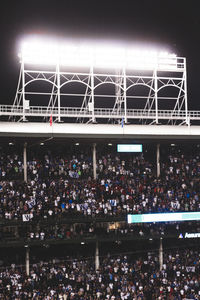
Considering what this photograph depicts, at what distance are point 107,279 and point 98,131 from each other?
10.2 m

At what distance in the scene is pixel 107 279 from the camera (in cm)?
2803

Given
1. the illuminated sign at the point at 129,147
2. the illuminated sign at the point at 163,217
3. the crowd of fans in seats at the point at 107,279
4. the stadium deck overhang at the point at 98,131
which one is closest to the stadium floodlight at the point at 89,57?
the stadium deck overhang at the point at 98,131

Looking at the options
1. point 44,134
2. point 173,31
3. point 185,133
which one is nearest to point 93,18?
point 173,31

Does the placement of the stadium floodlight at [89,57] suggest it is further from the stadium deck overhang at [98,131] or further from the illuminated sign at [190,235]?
the illuminated sign at [190,235]

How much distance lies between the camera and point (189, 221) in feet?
104

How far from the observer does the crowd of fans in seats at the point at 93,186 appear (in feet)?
94.4

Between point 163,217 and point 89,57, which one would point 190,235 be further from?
point 89,57

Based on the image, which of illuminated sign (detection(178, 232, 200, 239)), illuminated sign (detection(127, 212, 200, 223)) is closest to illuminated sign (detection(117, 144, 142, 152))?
illuminated sign (detection(127, 212, 200, 223))

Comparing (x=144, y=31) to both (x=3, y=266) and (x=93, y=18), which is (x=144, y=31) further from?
(x=3, y=266)

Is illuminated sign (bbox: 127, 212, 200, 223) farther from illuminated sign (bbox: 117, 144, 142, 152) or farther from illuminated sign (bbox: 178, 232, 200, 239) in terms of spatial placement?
illuminated sign (bbox: 117, 144, 142, 152)

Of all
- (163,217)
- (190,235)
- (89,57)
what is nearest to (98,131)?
(89,57)

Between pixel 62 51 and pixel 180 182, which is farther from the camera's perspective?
pixel 180 182

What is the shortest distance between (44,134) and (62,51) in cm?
612

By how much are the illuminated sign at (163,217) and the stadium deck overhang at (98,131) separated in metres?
5.71
